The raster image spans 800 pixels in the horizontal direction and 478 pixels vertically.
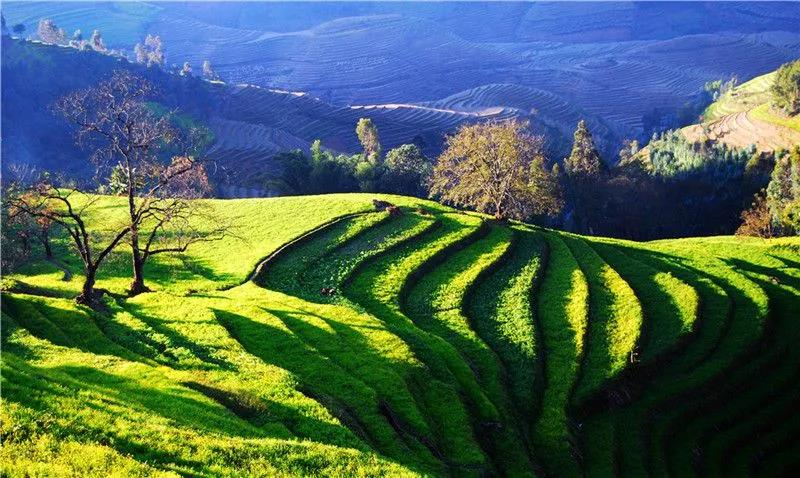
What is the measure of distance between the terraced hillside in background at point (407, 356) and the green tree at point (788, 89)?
85.2 m

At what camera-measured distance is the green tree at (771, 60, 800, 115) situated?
122188 mm

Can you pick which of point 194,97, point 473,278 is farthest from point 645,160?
point 194,97

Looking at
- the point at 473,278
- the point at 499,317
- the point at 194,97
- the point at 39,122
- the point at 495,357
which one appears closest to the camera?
the point at 495,357

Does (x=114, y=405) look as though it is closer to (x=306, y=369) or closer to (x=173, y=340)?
(x=306, y=369)

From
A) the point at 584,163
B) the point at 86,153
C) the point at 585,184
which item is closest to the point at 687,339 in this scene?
the point at 584,163

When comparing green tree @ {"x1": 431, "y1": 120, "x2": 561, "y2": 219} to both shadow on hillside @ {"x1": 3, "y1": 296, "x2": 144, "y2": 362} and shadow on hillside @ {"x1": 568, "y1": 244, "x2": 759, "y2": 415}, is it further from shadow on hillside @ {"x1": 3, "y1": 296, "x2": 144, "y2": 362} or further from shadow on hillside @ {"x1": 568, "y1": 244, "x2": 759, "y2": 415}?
shadow on hillside @ {"x1": 3, "y1": 296, "x2": 144, "y2": 362}

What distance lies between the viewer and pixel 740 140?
12794 centimetres

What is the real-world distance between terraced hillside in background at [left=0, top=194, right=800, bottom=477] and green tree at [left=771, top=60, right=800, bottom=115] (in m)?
85.2

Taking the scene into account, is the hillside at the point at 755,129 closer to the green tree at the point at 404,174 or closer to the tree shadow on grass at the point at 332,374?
the green tree at the point at 404,174

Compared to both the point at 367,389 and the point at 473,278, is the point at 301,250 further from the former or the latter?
the point at 367,389

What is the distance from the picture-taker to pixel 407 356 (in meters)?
29.5

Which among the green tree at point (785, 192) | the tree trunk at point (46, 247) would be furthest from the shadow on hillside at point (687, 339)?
the tree trunk at point (46, 247)

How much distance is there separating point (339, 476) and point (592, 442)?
18.6 m

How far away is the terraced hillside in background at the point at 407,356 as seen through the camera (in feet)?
59.8
